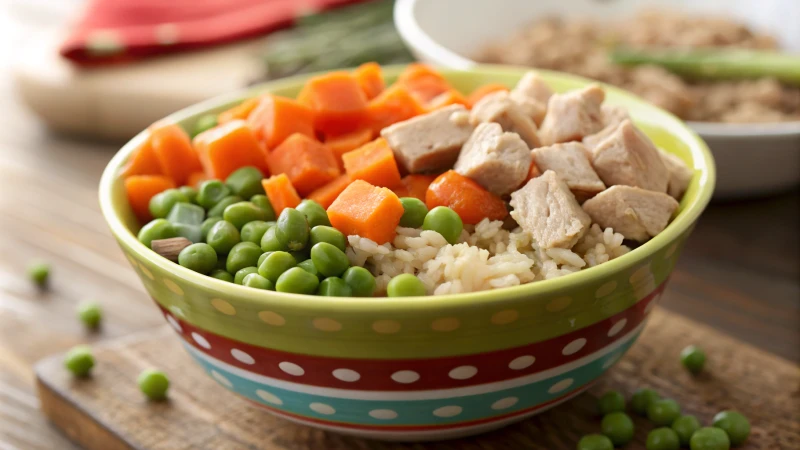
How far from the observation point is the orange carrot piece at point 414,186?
2.32 m

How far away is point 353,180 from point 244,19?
3712 mm

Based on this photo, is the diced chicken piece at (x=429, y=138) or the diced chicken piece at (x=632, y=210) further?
the diced chicken piece at (x=429, y=138)

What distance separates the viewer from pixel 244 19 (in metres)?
5.64

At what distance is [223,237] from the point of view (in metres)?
2.18

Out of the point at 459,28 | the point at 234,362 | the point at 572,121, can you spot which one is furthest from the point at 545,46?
the point at 234,362

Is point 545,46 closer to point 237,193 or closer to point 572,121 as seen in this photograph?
point 572,121

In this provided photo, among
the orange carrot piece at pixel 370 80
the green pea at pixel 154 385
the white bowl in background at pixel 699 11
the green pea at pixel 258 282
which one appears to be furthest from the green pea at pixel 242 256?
the white bowl in background at pixel 699 11

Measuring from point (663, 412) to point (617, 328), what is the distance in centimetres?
42

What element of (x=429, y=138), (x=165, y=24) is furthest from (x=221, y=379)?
(x=165, y=24)

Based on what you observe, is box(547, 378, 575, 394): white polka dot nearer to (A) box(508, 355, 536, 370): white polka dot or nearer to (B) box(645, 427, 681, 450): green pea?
(A) box(508, 355, 536, 370): white polka dot

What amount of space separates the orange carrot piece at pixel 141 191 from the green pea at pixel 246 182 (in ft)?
0.77

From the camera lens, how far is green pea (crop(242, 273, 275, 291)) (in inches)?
77.6

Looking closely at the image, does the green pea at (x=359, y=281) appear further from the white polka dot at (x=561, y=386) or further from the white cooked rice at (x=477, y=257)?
the white polka dot at (x=561, y=386)

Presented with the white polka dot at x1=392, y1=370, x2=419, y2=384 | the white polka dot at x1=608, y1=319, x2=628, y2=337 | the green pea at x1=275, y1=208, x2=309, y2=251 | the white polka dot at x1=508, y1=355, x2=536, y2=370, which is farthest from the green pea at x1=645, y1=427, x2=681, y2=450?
the green pea at x1=275, y1=208, x2=309, y2=251
